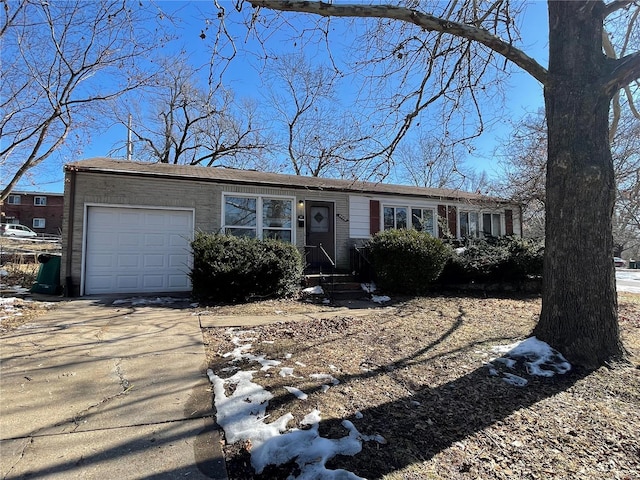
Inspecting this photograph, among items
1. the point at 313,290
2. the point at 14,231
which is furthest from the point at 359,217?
the point at 14,231

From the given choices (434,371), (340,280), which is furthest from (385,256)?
(434,371)

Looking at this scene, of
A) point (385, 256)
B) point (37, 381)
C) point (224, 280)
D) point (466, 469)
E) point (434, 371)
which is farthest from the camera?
point (385, 256)

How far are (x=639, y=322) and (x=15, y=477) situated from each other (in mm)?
8453

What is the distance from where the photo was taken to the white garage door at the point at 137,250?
862cm

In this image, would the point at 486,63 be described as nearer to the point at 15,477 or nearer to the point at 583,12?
the point at 583,12

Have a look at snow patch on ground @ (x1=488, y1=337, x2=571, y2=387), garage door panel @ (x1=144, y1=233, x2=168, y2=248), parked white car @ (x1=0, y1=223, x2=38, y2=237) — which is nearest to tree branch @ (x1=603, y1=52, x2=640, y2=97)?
snow patch on ground @ (x1=488, y1=337, x2=571, y2=387)

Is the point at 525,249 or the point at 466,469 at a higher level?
the point at 525,249

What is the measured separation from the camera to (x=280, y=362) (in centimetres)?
383

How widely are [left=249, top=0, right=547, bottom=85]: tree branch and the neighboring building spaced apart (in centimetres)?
3875

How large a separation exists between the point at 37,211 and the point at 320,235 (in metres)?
36.5

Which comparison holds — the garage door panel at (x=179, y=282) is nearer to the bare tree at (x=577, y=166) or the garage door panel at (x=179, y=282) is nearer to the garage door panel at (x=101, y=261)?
the garage door panel at (x=101, y=261)

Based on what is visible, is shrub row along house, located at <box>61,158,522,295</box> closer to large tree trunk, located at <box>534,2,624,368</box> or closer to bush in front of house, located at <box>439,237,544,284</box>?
bush in front of house, located at <box>439,237,544,284</box>

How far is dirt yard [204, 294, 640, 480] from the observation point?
2.20 m

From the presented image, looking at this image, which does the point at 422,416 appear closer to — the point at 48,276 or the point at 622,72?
the point at 622,72
